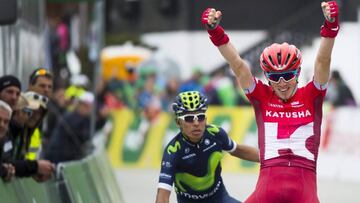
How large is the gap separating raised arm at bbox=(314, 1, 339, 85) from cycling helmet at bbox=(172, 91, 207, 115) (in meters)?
1.19

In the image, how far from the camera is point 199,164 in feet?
33.2

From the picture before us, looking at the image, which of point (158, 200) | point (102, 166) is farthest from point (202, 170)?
point (102, 166)

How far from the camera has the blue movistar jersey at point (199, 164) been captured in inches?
395

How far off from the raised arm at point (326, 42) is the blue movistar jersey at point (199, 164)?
4.45 ft

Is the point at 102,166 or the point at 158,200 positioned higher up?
the point at 158,200

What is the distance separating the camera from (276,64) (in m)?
9.10

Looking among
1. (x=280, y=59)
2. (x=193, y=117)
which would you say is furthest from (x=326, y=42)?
(x=193, y=117)

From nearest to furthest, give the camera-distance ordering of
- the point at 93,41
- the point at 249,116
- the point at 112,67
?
the point at 93,41
the point at 249,116
the point at 112,67

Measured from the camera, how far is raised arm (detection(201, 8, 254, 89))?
9352 mm

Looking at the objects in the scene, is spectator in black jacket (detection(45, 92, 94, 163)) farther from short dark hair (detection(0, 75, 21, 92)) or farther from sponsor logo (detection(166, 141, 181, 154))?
sponsor logo (detection(166, 141, 181, 154))

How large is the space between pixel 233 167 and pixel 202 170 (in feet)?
47.0

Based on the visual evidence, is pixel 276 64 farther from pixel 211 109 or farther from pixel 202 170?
pixel 211 109

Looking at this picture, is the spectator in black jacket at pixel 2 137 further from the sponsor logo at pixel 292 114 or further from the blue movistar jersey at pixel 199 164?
the sponsor logo at pixel 292 114

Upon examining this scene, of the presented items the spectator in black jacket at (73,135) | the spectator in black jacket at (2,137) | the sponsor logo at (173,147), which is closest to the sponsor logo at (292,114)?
the sponsor logo at (173,147)
